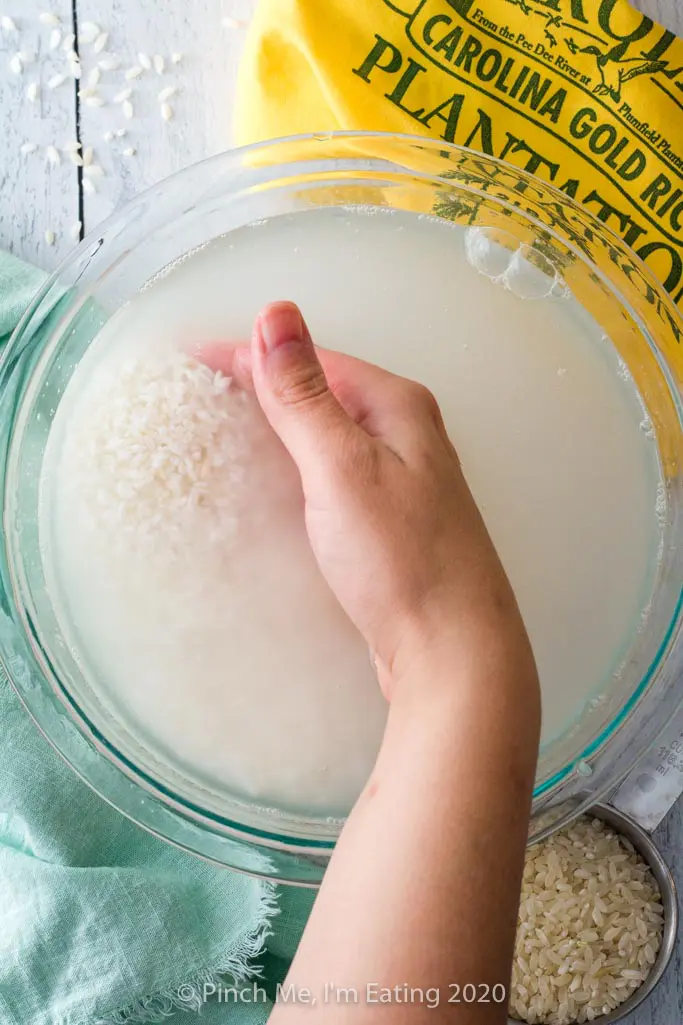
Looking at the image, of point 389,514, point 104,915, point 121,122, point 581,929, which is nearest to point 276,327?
point 389,514

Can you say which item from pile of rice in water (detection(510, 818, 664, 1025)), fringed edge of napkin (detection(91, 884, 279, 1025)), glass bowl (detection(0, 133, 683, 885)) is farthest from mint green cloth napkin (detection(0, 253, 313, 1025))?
pile of rice in water (detection(510, 818, 664, 1025))

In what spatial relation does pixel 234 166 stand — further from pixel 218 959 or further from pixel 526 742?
pixel 218 959

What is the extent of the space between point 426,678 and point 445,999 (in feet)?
0.65

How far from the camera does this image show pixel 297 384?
68 cm

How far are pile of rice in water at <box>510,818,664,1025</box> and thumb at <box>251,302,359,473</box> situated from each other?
1.83 ft

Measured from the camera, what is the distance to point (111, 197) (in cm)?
103

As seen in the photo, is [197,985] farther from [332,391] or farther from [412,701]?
[332,391]

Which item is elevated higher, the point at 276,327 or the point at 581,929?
the point at 276,327

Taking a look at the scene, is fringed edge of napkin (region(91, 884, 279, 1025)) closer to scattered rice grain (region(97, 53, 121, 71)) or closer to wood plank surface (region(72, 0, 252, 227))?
wood plank surface (region(72, 0, 252, 227))

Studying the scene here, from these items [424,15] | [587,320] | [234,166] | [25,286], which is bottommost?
[25,286]

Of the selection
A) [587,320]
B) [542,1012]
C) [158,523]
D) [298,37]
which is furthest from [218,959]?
[298,37]

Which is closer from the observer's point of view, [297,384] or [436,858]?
[436,858]

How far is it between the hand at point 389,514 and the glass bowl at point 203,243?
24 centimetres

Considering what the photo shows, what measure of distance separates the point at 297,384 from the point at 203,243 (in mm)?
249
